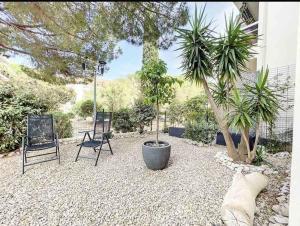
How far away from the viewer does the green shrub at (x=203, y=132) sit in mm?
6277

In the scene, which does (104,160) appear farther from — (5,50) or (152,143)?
(5,50)

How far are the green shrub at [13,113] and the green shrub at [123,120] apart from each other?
8.72 ft

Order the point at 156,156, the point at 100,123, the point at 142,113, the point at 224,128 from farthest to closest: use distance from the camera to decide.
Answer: the point at 142,113 → the point at 100,123 → the point at 224,128 → the point at 156,156

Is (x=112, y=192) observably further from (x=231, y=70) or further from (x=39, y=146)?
(x=231, y=70)

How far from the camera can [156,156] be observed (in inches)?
157

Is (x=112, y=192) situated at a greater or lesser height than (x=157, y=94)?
lesser

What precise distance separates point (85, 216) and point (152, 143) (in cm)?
218

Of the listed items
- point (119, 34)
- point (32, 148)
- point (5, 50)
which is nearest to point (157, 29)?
point (119, 34)

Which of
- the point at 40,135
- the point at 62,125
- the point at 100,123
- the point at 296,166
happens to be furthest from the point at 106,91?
the point at 296,166

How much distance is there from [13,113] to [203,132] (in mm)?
5396

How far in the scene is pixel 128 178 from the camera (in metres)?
3.71

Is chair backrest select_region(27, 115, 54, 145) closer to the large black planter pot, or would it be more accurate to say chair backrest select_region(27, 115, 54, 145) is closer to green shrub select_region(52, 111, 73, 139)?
green shrub select_region(52, 111, 73, 139)

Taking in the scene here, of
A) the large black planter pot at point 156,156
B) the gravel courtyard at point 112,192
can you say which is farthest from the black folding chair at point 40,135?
the large black planter pot at point 156,156

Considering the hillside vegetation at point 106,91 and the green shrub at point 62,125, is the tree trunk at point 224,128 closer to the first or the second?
the hillside vegetation at point 106,91
